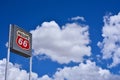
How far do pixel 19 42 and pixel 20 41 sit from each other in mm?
495

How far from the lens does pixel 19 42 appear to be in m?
51.2

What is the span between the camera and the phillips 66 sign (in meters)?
49.6

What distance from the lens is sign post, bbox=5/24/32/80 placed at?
49.3 m

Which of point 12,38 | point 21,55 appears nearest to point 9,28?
point 12,38

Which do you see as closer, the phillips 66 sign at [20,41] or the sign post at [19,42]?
the sign post at [19,42]

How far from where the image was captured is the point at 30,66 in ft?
173

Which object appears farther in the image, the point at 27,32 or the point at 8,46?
the point at 27,32

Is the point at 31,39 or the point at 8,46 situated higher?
the point at 31,39

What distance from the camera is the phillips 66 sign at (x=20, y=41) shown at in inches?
1953

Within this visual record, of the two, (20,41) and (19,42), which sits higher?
(20,41)

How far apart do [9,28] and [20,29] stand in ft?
9.16

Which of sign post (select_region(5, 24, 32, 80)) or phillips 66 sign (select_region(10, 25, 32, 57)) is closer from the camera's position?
sign post (select_region(5, 24, 32, 80))

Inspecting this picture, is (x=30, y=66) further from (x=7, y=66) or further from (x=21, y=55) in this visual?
(x=7, y=66)

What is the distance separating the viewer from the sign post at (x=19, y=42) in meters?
49.3
